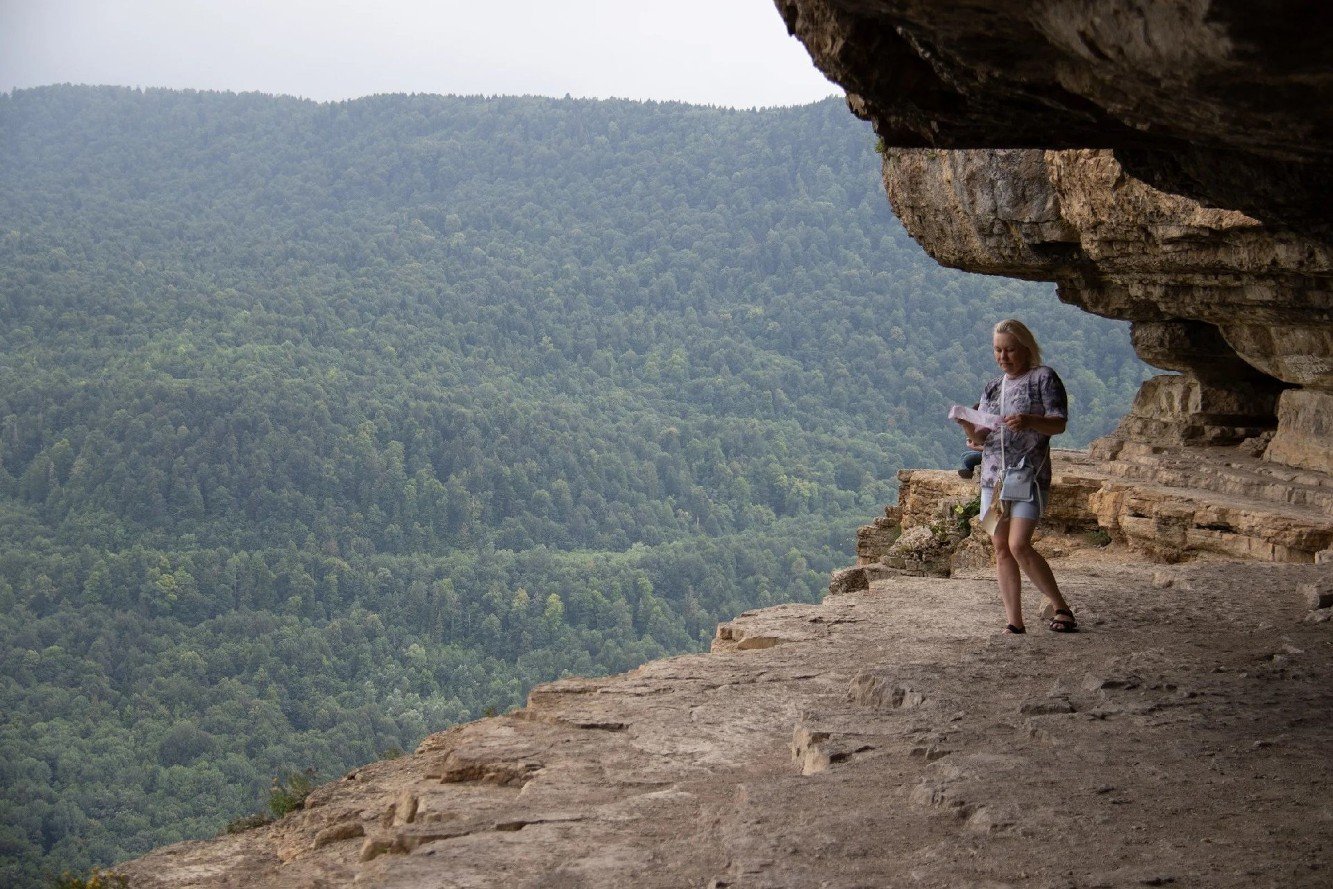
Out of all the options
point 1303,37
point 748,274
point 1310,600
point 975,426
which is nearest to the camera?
point 1303,37

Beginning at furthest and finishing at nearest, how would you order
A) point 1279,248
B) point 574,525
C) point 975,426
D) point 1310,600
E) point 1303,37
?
point 574,525
point 1279,248
point 1310,600
point 975,426
point 1303,37

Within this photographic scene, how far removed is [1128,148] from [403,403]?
92.5 m

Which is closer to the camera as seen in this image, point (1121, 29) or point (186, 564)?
point (1121, 29)

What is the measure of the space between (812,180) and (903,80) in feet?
407

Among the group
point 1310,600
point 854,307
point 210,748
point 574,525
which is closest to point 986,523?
point 1310,600

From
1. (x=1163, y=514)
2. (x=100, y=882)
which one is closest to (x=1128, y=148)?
(x=100, y=882)

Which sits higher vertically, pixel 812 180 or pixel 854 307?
pixel 812 180

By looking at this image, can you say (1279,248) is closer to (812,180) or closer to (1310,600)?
(1310,600)

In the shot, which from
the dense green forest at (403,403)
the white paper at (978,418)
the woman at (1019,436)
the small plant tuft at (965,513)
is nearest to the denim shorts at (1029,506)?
the woman at (1019,436)

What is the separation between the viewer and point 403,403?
315 feet

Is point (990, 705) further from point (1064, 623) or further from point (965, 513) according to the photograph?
point (965, 513)

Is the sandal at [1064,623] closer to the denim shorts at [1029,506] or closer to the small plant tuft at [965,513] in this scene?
the denim shorts at [1029,506]

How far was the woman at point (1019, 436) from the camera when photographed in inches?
278

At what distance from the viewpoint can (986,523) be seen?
7.46 m
